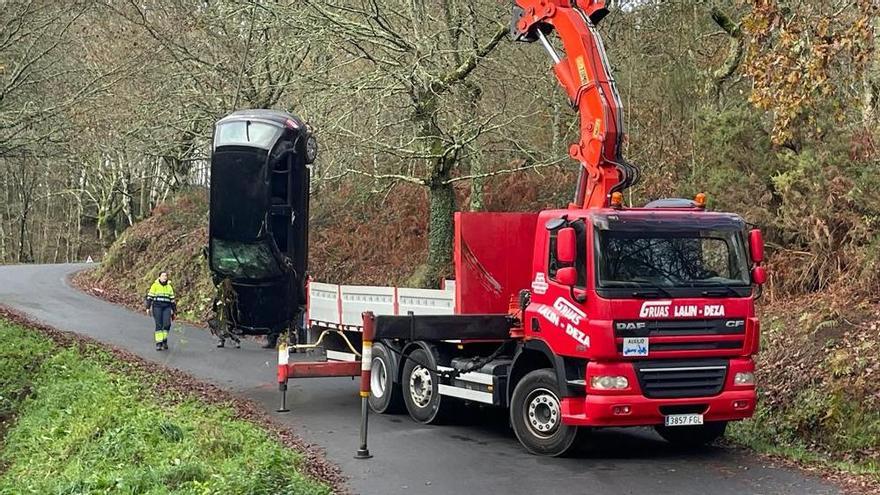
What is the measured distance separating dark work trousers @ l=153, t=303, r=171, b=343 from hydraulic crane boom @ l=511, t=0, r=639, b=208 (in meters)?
10.8

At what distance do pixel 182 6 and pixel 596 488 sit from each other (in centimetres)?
2009

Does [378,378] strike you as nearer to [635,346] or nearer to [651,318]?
[635,346]

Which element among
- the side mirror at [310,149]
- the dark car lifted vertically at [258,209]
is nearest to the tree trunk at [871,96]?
the side mirror at [310,149]

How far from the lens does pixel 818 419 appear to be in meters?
11.0

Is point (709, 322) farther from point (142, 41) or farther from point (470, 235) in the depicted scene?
point (142, 41)

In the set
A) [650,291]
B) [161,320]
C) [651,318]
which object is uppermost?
[650,291]

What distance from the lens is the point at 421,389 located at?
1254 cm

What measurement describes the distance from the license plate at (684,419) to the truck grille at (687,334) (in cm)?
64

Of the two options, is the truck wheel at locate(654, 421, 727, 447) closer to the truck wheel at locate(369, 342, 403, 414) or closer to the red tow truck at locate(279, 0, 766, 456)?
the red tow truck at locate(279, 0, 766, 456)

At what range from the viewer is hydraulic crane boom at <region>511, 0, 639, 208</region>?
1078 centimetres

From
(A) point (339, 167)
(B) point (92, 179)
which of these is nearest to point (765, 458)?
(A) point (339, 167)

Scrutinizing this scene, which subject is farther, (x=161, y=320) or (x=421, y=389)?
(x=161, y=320)

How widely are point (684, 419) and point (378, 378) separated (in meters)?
4.86

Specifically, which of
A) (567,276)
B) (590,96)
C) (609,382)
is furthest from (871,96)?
(609,382)
